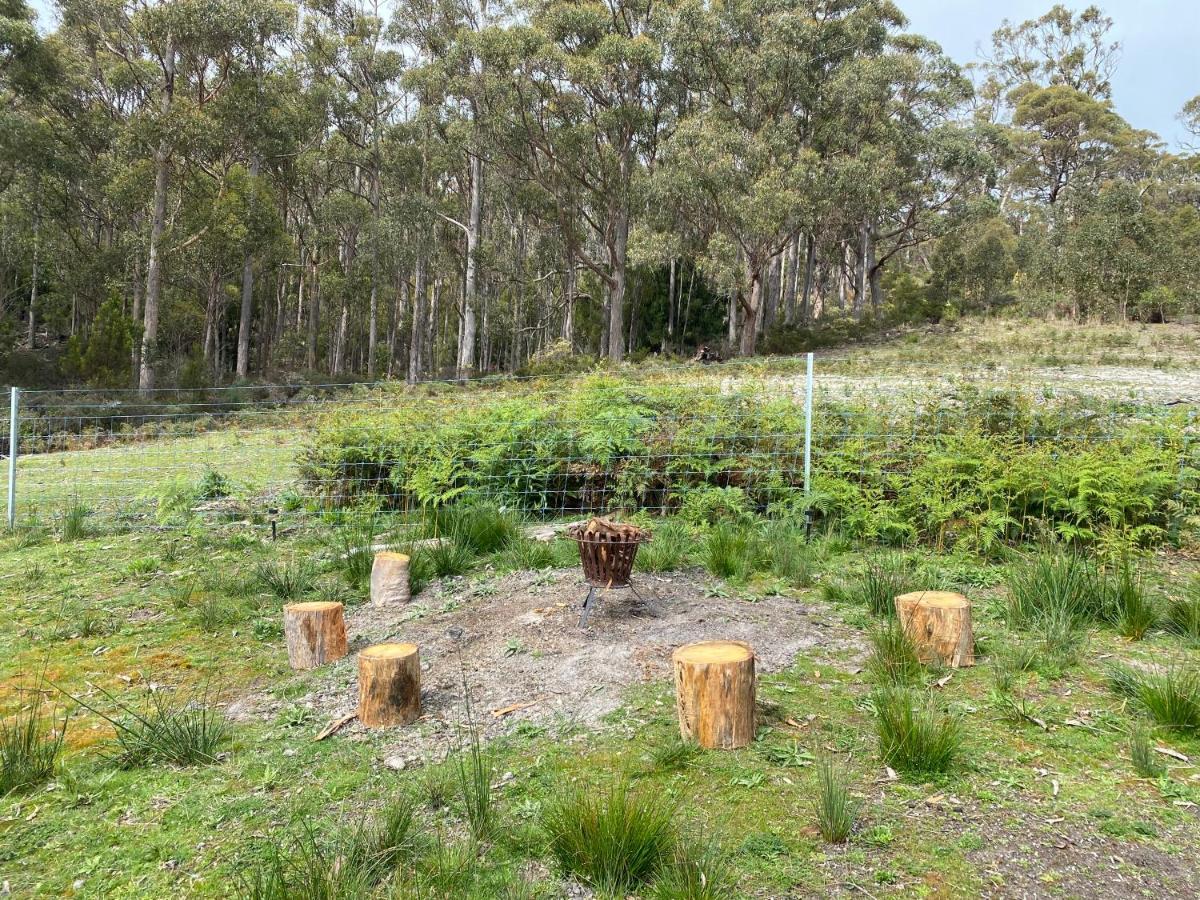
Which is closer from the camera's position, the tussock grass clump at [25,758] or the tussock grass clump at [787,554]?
the tussock grass clump at [25,758]

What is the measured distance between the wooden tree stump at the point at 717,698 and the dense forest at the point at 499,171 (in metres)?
21.2

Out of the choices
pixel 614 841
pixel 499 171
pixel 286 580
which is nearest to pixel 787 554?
pixel 614 841

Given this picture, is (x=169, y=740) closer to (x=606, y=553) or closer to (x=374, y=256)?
(x=606, y=553)

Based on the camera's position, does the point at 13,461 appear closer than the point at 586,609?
No

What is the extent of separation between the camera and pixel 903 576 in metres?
4.23

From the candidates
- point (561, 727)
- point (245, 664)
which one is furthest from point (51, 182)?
point (561, 727)

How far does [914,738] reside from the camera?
258 cm

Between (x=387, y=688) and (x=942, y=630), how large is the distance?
8.13ft

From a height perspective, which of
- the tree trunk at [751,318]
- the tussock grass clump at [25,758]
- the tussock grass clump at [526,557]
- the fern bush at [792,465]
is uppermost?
the tree trunk at [751,318]

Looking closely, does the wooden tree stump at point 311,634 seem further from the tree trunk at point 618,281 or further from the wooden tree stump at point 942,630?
the tree trunk at point 618,281

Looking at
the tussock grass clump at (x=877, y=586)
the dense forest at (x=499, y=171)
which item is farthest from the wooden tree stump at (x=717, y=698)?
the dense forest at (x=499, y=171)

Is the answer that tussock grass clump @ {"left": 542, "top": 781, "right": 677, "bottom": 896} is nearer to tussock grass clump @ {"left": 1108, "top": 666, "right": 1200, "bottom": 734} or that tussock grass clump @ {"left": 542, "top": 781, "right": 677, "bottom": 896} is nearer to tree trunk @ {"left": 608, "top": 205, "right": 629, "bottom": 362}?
tussock grass clump @ {"left": 1108, "top": 666, "right": 1200, "bottom": 734}

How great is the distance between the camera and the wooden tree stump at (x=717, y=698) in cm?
270

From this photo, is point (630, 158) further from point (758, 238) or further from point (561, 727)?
point (561, 727)
